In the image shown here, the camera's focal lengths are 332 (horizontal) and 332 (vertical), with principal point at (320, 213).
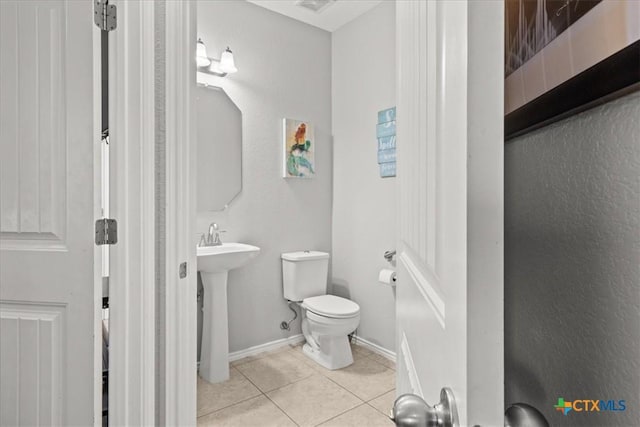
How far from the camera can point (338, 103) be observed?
2947 millimetres

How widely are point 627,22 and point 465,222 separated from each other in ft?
0.80

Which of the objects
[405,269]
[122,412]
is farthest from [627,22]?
[122,412]

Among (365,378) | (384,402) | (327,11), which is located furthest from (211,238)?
(327,11)

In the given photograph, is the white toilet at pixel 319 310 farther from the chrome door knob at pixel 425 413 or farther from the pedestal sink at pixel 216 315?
the chrome door knob at pixel 425 413

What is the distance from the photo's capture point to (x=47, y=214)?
1108 millimetres

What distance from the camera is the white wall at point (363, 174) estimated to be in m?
2.51

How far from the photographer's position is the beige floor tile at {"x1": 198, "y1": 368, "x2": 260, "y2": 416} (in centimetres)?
190

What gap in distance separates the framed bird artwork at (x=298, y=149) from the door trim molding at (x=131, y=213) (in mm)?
1566

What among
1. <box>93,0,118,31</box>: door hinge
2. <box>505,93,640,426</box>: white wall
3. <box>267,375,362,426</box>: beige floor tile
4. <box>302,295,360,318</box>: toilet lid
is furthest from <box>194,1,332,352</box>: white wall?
<box>505,93,640,426</box>: white wall

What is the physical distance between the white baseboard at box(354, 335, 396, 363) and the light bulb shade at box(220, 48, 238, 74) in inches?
91.2

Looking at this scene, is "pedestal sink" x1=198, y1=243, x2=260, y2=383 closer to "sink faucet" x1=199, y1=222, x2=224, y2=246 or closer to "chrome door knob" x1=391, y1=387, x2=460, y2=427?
"sink faucet" x1=199, y1=222, x2=224, y2=246

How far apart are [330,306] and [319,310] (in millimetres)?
112

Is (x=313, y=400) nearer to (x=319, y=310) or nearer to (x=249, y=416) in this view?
(x=249, y=416)

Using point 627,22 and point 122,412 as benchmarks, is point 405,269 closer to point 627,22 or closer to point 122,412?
point 627,22
